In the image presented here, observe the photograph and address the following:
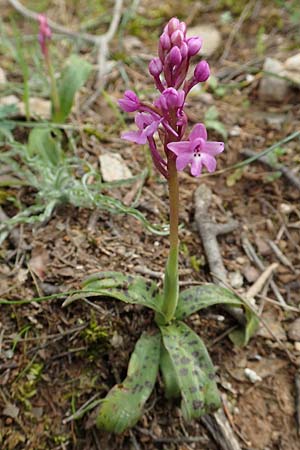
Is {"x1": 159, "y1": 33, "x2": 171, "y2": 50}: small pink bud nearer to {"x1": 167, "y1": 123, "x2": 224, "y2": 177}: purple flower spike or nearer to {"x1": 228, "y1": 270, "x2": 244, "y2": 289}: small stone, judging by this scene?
{"x1": 167, "y1": 123, "x2": 224, "y2": 177}: purple flower spike

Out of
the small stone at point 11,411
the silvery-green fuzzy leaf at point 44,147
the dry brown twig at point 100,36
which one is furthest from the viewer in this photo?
the dry brown twig at point 100,36

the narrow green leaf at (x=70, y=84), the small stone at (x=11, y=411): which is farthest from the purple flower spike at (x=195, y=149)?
the narrow green leaf at (x=70, y=84)

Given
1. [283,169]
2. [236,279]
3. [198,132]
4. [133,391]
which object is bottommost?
[133,391]

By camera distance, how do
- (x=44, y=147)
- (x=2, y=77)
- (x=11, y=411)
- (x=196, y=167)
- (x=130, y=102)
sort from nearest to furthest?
(x=196, y=167)
(x=130, y=102)
(x=11, y=411)
(x=44, y=147)
(x=2, y=77)

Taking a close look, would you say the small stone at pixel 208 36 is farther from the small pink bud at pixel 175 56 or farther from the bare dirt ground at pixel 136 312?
the small pink bud at pixel 175 56

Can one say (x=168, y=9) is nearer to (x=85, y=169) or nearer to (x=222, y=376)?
(x=85, y=169)

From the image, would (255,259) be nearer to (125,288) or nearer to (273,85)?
(125,288)

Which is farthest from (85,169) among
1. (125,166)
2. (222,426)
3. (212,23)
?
(212,23)

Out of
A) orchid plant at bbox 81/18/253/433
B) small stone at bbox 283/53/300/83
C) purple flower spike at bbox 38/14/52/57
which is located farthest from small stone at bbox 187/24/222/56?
orchid plant at bbox 81/18/253/433

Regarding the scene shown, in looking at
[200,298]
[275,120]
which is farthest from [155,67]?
[275,120]
